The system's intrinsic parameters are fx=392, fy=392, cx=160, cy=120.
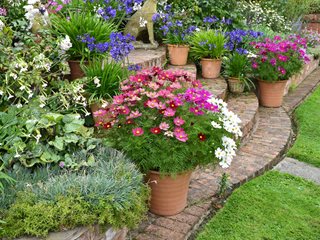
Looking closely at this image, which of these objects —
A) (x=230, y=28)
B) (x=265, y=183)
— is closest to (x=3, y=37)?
(x=265, y=183)

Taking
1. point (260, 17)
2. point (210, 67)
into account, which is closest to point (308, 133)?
point (210, 67)

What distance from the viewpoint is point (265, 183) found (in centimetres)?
355

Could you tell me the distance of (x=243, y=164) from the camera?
12.6 feet

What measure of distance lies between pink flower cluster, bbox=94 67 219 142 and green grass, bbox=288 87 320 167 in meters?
1.71

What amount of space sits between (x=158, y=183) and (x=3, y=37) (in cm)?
159

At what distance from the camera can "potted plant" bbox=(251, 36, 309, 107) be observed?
5172 millimetres

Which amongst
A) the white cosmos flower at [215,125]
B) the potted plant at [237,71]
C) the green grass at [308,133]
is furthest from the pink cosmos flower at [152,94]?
the potted plant at [237,71]

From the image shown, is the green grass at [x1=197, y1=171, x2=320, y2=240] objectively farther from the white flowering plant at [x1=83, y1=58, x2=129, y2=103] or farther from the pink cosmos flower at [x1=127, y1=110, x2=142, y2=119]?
the white flowering plant at [x1=83, y1=58, x2=129, y2=103]

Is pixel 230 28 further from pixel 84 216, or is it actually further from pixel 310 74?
pixel 84 216

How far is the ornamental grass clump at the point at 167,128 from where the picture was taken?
2.61 meters

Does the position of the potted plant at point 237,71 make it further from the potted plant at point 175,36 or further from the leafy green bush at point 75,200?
the leafy green bush at point 75,200

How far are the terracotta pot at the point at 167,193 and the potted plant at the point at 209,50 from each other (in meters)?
2.77

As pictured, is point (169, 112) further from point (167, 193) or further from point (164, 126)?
point (167, 193)

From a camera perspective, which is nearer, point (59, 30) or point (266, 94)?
point (59, 30)
